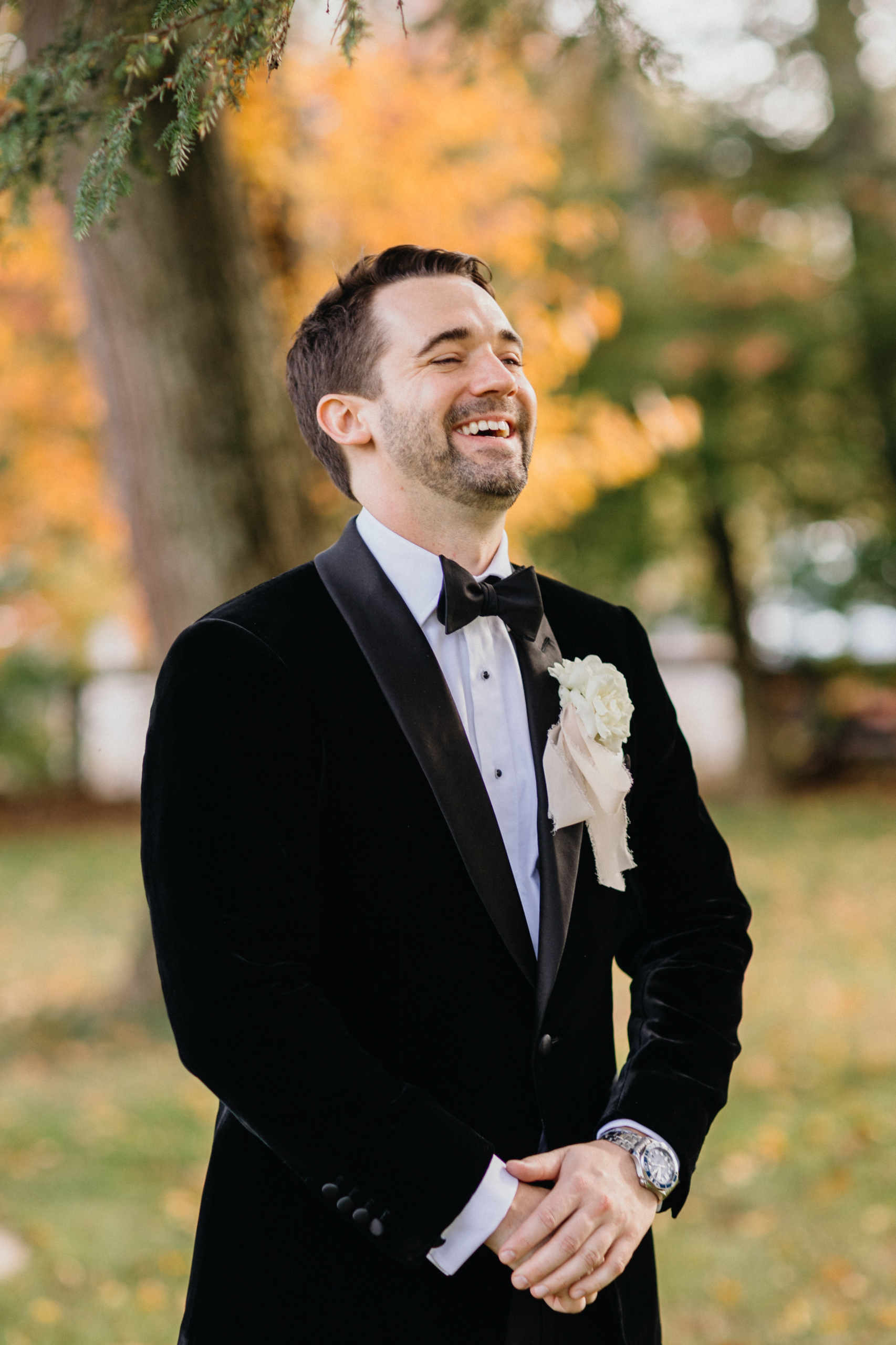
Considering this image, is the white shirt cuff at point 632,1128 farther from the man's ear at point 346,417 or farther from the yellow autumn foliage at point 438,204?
the yellow autumn foliage at point 438,204

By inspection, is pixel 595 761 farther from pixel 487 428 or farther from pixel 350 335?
pixel 350 335

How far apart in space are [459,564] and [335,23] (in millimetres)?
845

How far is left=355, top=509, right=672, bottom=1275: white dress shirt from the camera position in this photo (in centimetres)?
190

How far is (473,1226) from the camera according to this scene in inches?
66.6

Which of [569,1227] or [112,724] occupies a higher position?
[569,1227]

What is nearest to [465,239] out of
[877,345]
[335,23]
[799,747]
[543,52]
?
[543,52]

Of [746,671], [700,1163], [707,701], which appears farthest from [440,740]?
[707,701]

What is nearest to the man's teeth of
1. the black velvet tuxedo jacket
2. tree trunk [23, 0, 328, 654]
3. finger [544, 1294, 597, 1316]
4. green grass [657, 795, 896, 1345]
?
the black velvet tuxedo jacket

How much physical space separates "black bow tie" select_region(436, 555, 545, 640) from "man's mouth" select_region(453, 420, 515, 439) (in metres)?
0.21

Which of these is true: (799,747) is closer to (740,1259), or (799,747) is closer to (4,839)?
(4,839)

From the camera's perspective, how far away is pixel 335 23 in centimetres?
184

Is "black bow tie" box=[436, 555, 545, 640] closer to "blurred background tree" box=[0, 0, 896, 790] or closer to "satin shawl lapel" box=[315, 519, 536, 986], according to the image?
"satin shawl lapel" box=[315, 519, 536, 986]

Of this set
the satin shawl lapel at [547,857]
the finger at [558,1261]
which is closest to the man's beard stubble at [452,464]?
the satin shawl lapel at [547,857]

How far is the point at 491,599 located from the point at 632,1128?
0.84 metres
